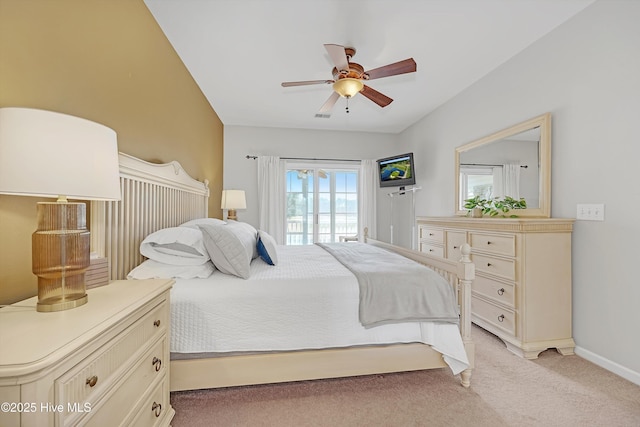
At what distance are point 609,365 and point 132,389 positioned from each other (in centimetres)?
294

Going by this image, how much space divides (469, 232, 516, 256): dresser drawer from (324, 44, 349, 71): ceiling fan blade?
194cm

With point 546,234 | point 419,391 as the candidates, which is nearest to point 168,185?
point 419,391

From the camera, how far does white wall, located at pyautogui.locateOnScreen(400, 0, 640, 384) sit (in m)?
1.91

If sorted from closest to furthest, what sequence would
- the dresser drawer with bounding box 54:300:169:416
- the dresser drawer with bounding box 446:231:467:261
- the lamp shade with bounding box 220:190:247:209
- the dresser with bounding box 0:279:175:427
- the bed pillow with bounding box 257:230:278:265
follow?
the dresser with bounding box 0:279:175:427
the dresser drawer with bounding box 54:300:169:416
the bed pillow with bounding box 257:230:278:265
the dresser drawer with bounding box 446:231:467:261
the lamp shade with bounding box 220:190:247:209

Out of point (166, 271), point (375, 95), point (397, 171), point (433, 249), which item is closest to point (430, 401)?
point (166, 271)

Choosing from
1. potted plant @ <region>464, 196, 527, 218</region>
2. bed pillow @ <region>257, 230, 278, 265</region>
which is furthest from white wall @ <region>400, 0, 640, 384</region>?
bed pillow @ <region>257, 230, 278, 265</region>

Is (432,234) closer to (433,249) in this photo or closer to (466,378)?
(433,249)

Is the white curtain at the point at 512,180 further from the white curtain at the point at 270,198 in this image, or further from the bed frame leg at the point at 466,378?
the white curtain at the point at 270,198

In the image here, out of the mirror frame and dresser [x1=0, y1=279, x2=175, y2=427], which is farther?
the mirror frame

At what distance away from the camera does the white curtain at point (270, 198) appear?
4.85 m

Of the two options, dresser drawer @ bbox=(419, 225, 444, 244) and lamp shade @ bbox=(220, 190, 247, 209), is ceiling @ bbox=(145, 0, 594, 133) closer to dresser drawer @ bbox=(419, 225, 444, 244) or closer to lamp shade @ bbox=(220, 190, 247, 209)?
lamp shade @ bbox=(220, 190, 247, 209)

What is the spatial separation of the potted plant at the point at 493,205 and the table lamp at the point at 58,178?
3.16 meters

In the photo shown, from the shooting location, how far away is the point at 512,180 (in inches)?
111

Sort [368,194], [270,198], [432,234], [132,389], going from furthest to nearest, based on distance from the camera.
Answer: [368,194] < [270,198] < [432,234] < [132,389]
